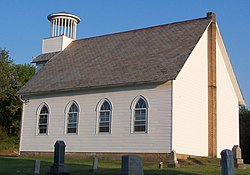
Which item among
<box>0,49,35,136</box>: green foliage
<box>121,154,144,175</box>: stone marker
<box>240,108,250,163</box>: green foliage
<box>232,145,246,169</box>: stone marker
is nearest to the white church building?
<box>232,145,246,169</box>: stone marker

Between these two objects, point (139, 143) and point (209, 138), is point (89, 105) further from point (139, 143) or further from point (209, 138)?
point (209, 138)

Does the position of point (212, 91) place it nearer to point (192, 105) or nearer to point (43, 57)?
point (192, 105)

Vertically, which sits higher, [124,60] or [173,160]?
[124,60]

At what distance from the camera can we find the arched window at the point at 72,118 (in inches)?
1174

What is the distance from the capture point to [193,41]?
1125 inches

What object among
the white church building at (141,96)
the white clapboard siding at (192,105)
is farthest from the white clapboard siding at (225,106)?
the white clapboard siding at (192,105)

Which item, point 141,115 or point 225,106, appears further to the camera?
point 225,106

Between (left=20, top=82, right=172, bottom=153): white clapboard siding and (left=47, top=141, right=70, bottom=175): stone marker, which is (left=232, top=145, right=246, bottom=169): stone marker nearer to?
(left=20, top=82, right=172, bottom=153): white clapboard siding

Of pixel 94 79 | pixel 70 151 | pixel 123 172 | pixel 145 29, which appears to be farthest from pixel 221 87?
pixel 123 172

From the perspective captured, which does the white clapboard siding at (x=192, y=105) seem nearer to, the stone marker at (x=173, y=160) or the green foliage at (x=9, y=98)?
the stone marker at (x=173, y=160)

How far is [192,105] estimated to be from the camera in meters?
27.8

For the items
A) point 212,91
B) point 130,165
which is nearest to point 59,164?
point 130,165

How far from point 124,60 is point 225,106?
8.56 metres

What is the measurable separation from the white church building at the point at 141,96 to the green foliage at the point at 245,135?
7967 millimetres
